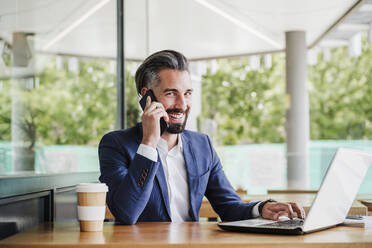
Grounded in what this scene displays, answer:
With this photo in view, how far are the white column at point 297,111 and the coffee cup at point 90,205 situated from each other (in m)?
6.12

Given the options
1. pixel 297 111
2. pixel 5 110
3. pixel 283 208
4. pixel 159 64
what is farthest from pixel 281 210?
pixel 297 111

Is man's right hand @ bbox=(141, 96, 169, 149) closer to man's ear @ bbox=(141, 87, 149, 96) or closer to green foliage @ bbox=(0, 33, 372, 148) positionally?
man's ear @ bbox=(141, 87, 149, 96)

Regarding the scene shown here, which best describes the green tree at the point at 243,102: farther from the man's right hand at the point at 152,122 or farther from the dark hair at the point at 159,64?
the man's right hand at the point at 152,122

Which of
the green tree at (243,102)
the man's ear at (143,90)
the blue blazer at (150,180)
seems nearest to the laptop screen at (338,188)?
the blue blazer at (150,180)

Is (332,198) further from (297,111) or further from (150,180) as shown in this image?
(297,111)

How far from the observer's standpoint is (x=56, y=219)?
2590 millimetres

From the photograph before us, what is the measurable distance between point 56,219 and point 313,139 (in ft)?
20.3

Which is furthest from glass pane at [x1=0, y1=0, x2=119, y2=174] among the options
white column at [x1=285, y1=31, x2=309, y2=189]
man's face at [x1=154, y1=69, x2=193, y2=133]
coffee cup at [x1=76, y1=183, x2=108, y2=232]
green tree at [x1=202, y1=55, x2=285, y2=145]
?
white column at [x1=285, y1=31, x2=309, y2=189]

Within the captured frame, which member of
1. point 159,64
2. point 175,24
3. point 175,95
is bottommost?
point 175,95

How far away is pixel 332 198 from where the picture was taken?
1.68 m

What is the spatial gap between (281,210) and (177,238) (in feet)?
1.86

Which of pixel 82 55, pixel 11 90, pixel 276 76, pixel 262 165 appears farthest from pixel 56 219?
pixel 276 76

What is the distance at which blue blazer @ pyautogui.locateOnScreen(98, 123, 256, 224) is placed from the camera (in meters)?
1.98

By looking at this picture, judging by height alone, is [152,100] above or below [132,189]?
above
